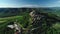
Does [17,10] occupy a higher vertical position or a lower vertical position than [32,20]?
higher

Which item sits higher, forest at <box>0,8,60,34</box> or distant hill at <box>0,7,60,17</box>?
distant hill at <box>0,7,60,17</box>

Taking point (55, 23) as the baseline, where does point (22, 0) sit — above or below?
above

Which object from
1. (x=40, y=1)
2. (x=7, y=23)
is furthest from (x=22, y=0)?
(x=7, y=23)

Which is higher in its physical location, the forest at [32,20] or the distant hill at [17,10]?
the distant hill at [17,10]

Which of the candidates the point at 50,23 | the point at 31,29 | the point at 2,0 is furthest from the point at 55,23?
the point at 2,0

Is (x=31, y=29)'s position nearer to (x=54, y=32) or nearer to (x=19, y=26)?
(x=19, y=26)

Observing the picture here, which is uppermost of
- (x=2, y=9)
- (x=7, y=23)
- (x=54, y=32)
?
(x=2, y=9)

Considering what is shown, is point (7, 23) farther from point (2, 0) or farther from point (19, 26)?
point (2, 0)
